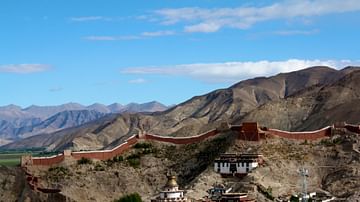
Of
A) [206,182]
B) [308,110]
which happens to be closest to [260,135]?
[206,182]

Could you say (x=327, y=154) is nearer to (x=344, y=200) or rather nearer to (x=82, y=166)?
(x=344, y=200)

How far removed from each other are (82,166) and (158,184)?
8.40 metres

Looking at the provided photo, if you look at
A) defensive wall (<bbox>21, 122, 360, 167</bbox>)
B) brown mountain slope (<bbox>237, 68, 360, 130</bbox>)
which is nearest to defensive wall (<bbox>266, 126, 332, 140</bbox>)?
defensive wall (<bbox>21, 122, 360, 167</bbox>)

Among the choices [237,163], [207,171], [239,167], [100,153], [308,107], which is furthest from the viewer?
[308,107]

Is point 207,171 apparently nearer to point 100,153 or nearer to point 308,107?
point 100,153

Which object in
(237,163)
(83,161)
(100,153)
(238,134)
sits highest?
(238,134)

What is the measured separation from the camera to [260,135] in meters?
81.3

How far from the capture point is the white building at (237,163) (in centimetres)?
7562

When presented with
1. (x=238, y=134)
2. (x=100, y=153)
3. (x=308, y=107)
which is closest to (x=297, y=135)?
(x=238, y=134)

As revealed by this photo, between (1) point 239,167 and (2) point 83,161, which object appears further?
(2) point 83,161

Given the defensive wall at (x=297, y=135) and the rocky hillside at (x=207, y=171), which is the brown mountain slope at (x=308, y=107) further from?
the rocky hillside at (x=207, y=171)

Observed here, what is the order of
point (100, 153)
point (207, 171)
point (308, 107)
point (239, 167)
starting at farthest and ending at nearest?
point (308, 107) < point (100, 153) < point (207, 171) < point (239, 167)

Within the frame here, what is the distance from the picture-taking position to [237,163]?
3002 inches

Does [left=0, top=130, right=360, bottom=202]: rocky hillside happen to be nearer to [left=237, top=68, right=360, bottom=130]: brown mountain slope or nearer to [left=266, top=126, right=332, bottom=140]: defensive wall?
[left=266, top=126, right=332, bottom=140]: defensive wall
